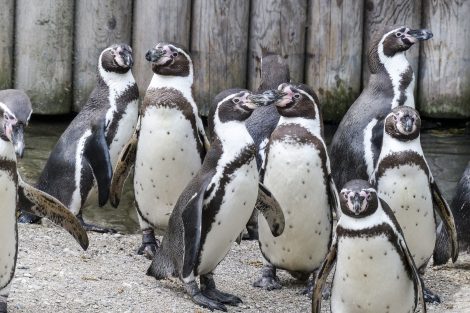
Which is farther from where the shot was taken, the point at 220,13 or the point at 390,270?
the point at 220,13

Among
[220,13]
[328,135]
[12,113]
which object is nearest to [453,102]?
[328,135]

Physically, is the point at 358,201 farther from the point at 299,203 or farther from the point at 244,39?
the point at 244,39

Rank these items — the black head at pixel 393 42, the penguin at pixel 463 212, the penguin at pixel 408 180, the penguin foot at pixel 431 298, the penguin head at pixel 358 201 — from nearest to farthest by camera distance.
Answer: the penguin head at pixel 358 201, the penguin at pixel 408 180, the penguin foot at pixel 431 298, the penguin at pixel 463 212, the black head at pixel 393 42

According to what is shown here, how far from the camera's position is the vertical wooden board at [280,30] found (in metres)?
9.33

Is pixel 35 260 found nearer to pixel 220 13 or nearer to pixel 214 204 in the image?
pixel 214 204

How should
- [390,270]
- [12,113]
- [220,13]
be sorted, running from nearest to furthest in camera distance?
[12,113] → [390,270] → [220,13]

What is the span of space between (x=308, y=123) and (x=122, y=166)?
1.19 meters

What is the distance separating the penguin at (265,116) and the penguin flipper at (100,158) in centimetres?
87

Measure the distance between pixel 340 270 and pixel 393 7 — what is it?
12.8 ft

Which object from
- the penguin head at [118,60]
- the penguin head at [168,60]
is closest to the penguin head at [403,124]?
the penguin head at [168,60]

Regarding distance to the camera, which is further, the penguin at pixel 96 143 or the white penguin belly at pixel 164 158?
the penguin at pixel 96 143

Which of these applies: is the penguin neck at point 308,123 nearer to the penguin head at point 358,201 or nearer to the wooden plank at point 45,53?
the penguin head at point 358,201


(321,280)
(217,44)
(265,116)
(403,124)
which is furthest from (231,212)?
(217,44)

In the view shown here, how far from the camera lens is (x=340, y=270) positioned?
5.90 meters
